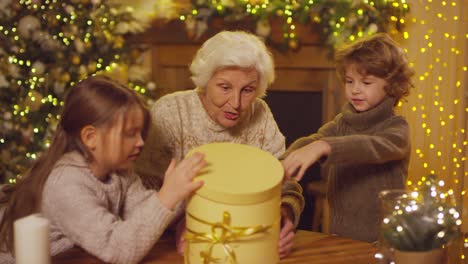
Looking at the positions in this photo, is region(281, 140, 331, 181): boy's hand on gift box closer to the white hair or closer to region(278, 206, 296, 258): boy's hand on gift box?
region(278, 206, 296, 258): boy's hand on gift box

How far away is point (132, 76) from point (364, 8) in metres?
1.39

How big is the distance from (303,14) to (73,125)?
227 centimetres

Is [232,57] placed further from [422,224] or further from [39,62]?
[39,62]

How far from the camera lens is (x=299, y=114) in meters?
3.98

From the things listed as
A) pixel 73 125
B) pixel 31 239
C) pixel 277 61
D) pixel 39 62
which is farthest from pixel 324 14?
pixel 31 239

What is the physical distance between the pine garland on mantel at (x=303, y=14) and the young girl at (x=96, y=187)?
2.08 metres

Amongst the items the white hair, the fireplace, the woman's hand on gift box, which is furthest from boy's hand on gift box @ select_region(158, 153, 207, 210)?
the fireplace

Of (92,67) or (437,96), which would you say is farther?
(437,96)

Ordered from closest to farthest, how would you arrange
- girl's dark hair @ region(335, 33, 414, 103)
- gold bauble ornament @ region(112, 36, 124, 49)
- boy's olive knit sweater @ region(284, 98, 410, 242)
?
boy's olive knit sweater @ region(284, 98, 410, 242), girl's dark hair @ region(335, 33, 414, 103), gold bauble ornament @ region(112, 36, 124, 49)

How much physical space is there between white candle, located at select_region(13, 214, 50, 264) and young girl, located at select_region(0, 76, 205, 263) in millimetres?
347

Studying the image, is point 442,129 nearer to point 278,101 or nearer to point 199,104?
point 278,101

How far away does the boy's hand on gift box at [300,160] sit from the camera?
1.44 meters

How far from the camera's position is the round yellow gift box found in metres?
1.15

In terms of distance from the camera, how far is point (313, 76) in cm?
386
